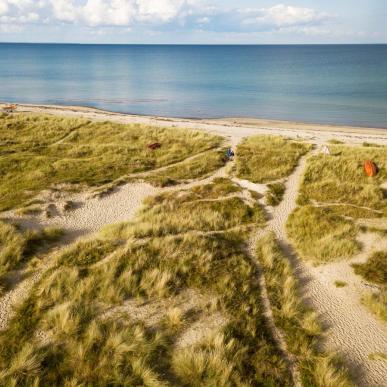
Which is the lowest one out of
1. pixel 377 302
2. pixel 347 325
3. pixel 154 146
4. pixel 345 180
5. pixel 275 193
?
pixel 154 146

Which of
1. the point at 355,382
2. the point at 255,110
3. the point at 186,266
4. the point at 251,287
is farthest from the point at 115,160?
the point at 255,110

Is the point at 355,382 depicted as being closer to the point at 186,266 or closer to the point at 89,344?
the point at 186,266

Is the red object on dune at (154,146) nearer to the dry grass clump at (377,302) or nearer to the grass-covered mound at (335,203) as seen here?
the grass-covered mound at (335,203)

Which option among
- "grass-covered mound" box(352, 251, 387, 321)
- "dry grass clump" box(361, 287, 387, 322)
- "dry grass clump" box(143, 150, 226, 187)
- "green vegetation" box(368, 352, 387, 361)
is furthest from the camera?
"dry grass clump" box(143, 150, 226, 187)

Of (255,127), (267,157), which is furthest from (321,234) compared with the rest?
(255,127)

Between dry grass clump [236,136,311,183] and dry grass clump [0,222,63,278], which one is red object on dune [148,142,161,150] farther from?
dry grass clump [0,222,63,278]

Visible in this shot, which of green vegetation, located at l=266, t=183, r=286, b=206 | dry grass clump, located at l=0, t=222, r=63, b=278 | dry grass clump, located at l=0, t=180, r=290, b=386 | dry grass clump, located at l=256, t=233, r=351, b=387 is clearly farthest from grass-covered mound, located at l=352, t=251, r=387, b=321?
dry grass clump, located at l=0, t=222, r=63, b=278

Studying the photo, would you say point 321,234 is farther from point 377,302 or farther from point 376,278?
point 377,302
